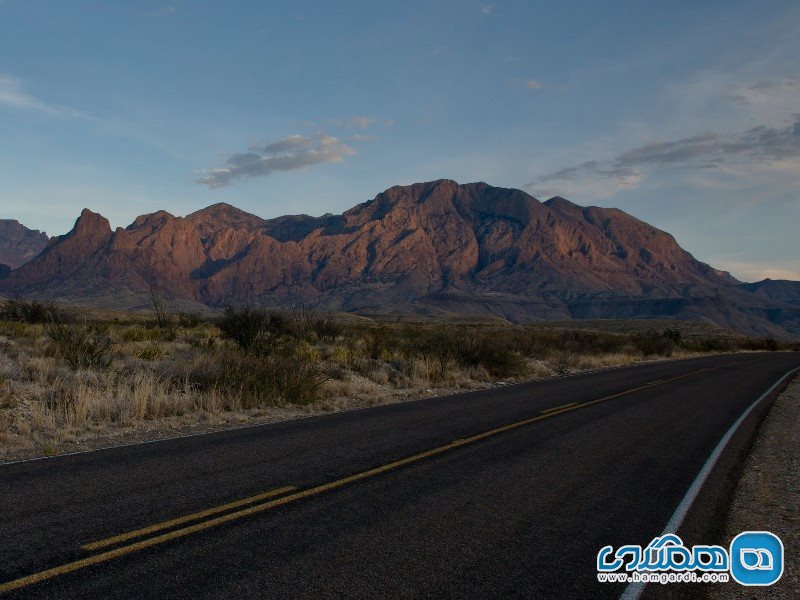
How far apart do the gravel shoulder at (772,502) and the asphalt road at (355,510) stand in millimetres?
257

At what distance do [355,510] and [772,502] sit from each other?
197 inches

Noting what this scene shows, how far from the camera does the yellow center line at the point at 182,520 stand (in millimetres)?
4973

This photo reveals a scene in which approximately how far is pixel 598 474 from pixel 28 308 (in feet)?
97.2

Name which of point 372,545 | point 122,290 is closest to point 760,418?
point 372,545

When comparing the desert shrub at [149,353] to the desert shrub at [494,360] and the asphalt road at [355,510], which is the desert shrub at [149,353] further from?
the desert shrub at [494,360]

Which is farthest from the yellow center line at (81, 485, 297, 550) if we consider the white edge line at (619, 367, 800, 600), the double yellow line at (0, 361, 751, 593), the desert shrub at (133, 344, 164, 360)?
the desert shrub at (133, 344, 164, 360)

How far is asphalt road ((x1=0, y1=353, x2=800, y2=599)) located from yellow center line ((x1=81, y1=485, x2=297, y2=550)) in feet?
0.07

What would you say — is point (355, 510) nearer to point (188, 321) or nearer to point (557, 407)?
point (557, 407)

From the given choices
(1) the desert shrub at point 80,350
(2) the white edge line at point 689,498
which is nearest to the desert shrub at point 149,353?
(1) the desert shrub at point 80,350

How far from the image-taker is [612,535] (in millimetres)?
5738

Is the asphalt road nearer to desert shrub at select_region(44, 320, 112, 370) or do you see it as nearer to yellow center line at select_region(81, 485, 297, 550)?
yellow center line at select_region(81, 485, 297, 550)

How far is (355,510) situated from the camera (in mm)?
6039

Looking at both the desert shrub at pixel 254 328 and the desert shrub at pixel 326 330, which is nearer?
the desert shrub at pixel 254 328

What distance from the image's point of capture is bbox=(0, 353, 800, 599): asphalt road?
4.52 m
